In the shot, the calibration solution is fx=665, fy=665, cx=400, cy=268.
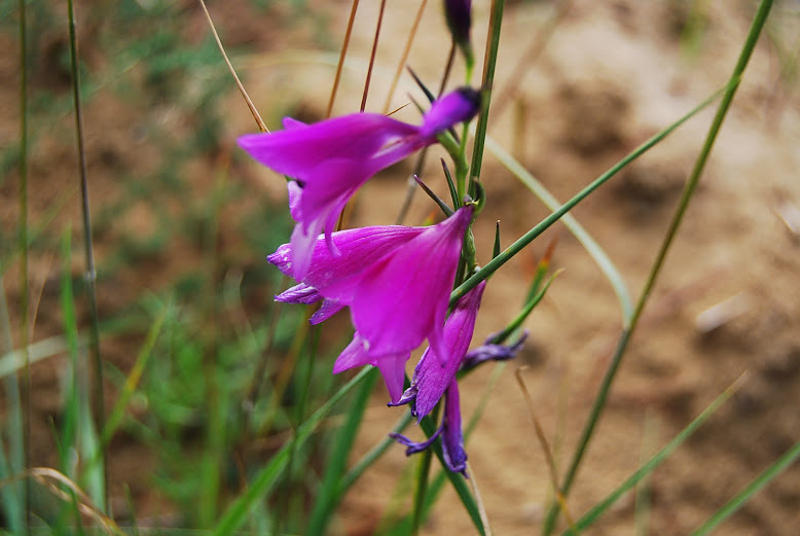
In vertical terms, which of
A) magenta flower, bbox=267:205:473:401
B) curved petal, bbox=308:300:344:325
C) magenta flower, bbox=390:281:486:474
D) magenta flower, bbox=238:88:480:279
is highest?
magenta flower, bbox=238:88:480:279

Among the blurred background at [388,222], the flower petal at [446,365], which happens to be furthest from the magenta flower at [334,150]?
the blurred background at [388,222]

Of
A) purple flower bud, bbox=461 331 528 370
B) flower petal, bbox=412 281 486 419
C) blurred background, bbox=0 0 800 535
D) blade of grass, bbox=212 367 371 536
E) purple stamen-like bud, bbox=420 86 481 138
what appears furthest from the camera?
blurred background, bbox=0 0 800 535

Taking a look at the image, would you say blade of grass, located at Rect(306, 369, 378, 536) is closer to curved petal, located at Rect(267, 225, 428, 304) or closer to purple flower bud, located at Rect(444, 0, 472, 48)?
curved petal, located at Rect(267, 225, 428, 304)

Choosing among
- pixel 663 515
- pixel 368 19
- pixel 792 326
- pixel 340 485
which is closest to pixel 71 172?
pixel 368 19

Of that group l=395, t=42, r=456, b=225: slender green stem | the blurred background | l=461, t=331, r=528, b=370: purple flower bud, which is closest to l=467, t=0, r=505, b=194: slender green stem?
l=395, t=42, r=456, b=225: slender green stem

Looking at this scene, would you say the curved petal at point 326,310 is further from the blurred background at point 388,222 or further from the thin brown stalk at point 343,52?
the blurred background at point 388,222

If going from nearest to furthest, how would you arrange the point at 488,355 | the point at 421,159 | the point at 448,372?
the point at 448,372 < the point at 488,355 < the point at 421,159

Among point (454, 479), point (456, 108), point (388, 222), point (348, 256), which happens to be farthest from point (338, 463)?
point (388, 222)

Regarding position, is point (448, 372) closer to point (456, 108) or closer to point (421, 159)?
point (456, 108)
